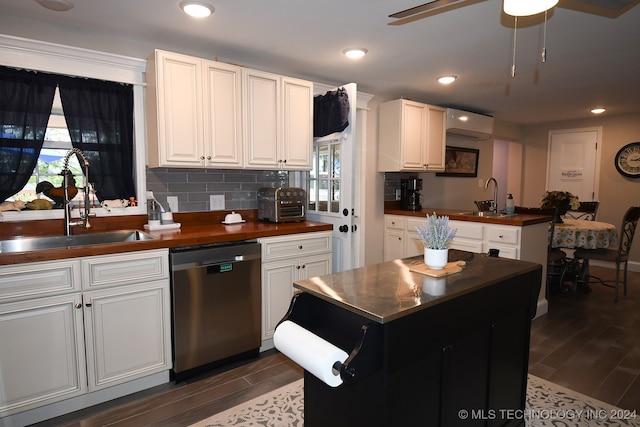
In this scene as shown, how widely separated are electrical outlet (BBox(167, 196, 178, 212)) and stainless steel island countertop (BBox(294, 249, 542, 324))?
177 cm

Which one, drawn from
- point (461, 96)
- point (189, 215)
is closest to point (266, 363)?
point (189, 215)

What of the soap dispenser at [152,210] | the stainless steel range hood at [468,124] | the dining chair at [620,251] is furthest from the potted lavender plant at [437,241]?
the dining chair at [620,251]

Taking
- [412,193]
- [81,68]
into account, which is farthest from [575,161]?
[81,68]

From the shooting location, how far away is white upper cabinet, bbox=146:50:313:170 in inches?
101

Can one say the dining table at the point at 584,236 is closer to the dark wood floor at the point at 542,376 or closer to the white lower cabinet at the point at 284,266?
the dark wood floor at the point at 542,376

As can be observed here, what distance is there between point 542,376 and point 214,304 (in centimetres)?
227

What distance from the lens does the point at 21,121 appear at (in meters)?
2.41

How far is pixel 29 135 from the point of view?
244 cm

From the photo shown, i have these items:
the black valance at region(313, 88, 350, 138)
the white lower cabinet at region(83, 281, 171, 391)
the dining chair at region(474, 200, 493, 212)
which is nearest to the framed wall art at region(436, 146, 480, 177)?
the dining chair at region(474, 200, 493, 212)

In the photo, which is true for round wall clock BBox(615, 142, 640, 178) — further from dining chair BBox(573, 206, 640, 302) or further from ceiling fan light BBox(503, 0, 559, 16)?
ceiling fan light BBox(503, 0, 559, 16)

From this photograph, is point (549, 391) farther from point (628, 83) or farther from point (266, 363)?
point (628, 83)

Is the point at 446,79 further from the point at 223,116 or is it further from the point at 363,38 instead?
the point at 223,116

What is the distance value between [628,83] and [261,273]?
4089 mm

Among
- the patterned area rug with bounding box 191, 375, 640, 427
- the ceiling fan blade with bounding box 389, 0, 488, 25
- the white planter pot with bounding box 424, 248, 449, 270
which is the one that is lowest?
the patterned area rug with bounding box 191, 375, 640, 427
